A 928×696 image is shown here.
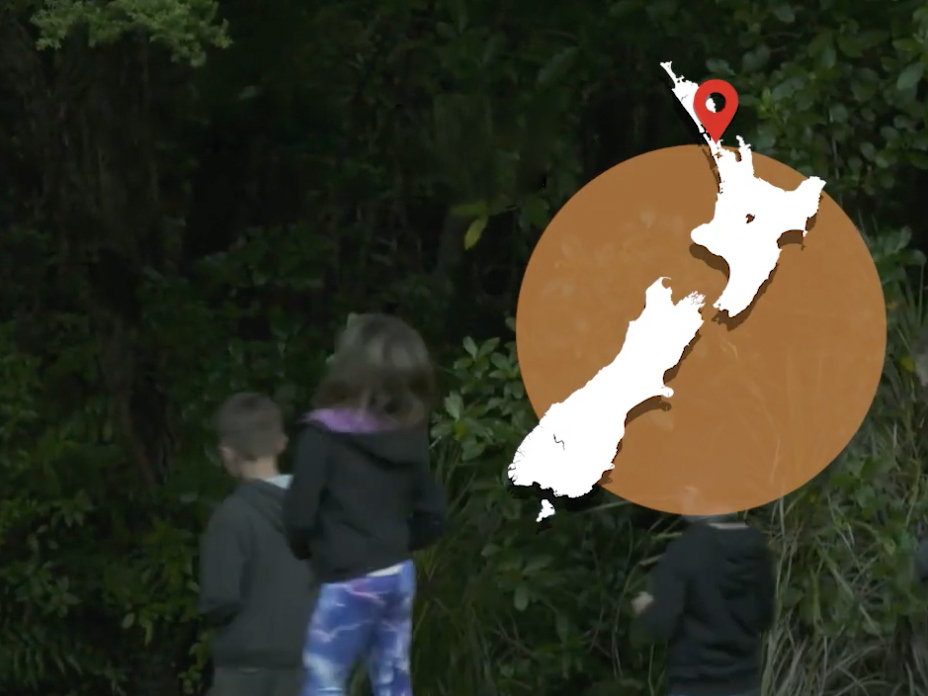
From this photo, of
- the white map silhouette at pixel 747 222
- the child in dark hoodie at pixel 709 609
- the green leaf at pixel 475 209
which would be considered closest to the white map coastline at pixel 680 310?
the white map silhouette at pixel 747 222

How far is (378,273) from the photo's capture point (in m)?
5.18

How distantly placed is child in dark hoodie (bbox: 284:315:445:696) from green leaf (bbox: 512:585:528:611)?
2.56ft

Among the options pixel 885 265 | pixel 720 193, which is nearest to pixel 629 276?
pixel 720 193

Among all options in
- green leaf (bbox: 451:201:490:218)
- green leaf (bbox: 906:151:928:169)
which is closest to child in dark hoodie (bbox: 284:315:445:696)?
green leaf (bbox: 451:201:490:218)

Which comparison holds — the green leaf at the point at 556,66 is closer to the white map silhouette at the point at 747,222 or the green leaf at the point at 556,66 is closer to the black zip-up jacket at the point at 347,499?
the white map silhouette at the point at 747,222

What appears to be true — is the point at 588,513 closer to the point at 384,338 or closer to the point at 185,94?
the point at 384,338

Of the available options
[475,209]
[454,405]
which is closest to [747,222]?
[454,405]

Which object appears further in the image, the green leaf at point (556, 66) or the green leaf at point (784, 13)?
the green leaf at point (556, 66)

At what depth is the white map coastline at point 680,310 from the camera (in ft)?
10.3

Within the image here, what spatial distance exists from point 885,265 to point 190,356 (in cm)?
252

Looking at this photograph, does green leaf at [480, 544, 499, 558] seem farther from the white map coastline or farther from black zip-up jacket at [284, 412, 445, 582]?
black zip-up jacket at [284, 412, 445, 582]

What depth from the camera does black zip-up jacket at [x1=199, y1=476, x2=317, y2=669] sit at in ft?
10.5

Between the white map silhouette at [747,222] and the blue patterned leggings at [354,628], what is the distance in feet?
3.37

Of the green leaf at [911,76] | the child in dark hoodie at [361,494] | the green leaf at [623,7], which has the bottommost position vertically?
the child in dark hoodie at [361,494]
